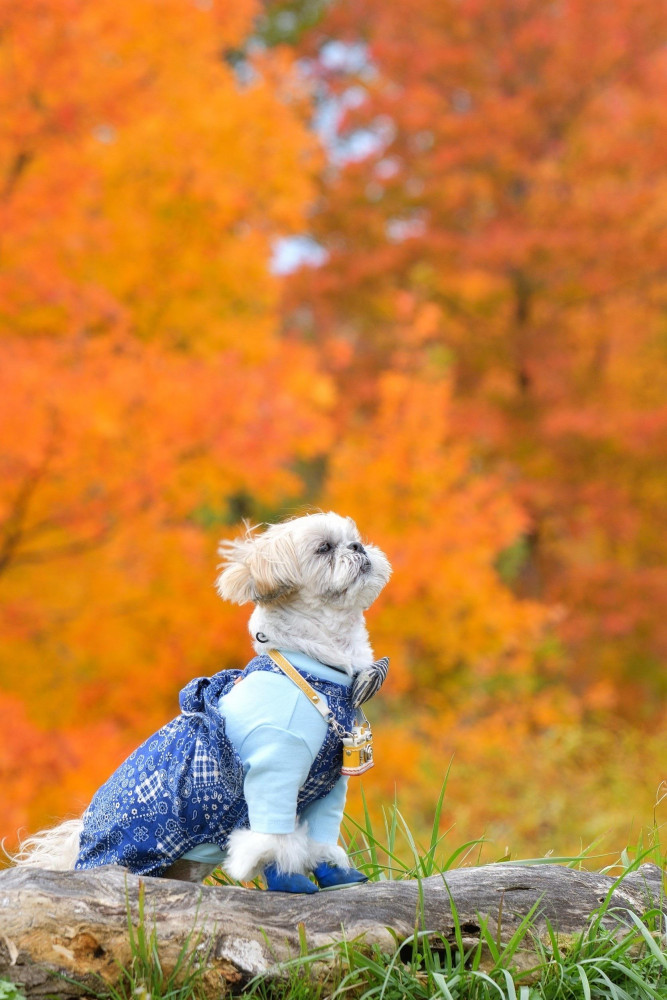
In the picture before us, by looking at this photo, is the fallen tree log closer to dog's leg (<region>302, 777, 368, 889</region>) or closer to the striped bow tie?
dog's leg (<region>302, 777, 368, 889</region>)

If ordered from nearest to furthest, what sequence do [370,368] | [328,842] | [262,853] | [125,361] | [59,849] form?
[262,853] → [328,842] → [59,849] → [125,361] → [370,368]

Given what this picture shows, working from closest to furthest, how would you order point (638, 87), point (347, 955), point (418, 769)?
point (347, 955) → point (418, 769) → point (638, 87)

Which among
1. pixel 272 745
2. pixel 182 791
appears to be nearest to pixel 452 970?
pixel 272 745

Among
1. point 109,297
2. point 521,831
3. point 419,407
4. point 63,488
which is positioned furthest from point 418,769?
point 109,297

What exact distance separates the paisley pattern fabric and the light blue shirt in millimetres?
39

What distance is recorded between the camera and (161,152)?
723cm

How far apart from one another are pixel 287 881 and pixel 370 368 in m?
9.58

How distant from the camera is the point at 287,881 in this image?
257 cm

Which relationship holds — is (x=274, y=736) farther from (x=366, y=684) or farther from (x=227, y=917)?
(x=227, y=917)

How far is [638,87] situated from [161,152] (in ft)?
20.2

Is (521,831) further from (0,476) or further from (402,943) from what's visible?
(402,943)

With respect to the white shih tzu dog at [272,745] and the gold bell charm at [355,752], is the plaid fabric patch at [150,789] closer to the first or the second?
the white shih tzu dog at [272,745]

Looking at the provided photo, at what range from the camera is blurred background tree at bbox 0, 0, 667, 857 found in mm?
6449

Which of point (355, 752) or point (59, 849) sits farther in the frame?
point (59, 849)
